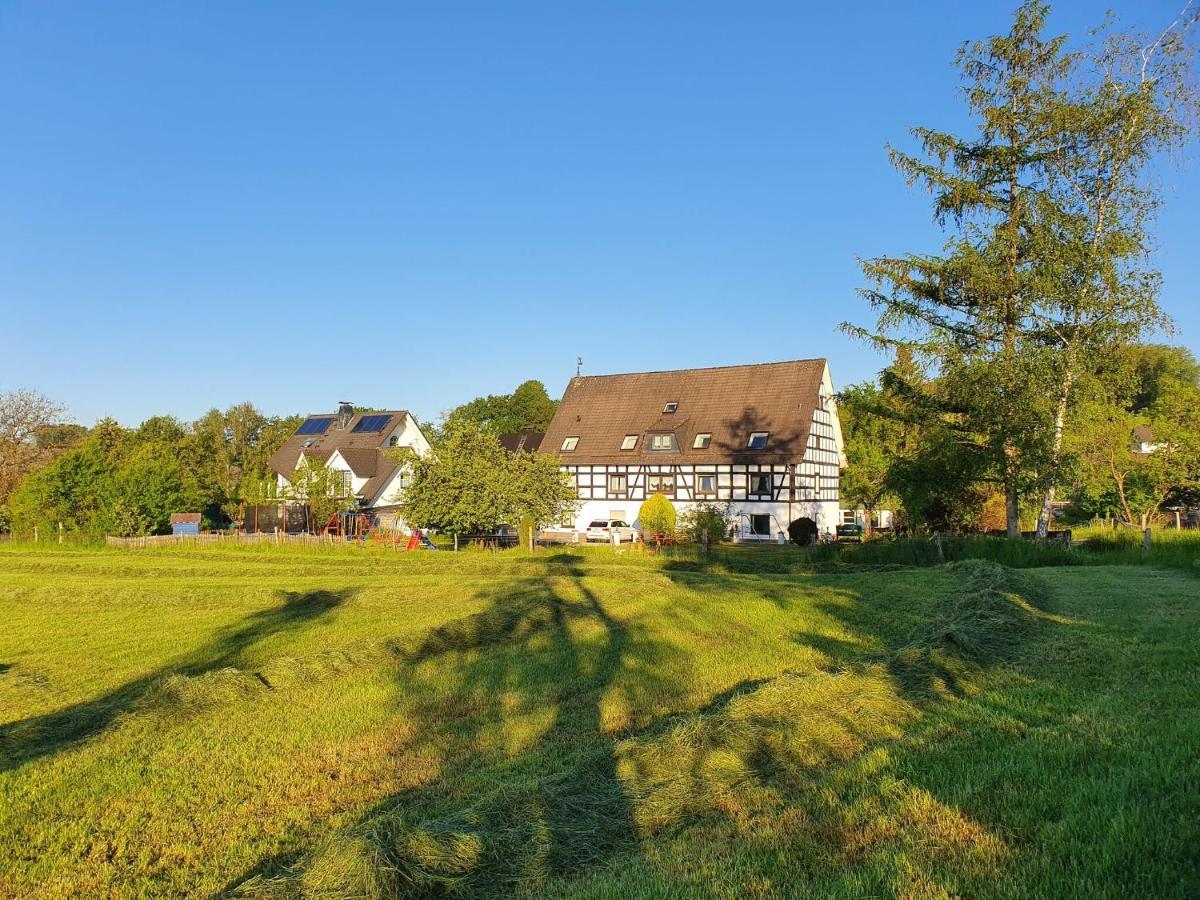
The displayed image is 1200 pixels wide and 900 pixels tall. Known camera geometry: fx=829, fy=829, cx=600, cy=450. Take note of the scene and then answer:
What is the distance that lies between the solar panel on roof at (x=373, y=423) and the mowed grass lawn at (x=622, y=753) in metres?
41.0

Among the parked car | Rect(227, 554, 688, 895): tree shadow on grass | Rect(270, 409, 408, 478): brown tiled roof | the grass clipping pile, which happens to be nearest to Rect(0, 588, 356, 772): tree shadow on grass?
Rect(227, 554, 688, 895): tree shadow on grass

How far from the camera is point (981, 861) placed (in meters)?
4.00

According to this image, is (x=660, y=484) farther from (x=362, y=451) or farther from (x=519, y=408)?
(x=519, y=408)

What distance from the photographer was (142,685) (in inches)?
398

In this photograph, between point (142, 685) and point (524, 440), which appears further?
point (524, 440)

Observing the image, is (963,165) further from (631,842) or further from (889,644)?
(631,842)

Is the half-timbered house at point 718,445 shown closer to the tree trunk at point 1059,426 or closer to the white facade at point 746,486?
the white facade at point 746,486

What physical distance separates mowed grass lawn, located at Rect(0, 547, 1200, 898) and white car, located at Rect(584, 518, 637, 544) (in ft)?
82.2

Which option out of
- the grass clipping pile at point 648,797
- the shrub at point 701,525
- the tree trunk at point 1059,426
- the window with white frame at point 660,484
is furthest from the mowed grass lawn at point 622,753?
the window with white frame at point 660,484

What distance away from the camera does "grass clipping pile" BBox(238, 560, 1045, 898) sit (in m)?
4.47

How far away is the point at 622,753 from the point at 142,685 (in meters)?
6.81

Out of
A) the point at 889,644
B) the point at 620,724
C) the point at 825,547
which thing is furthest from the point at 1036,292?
the point at 620,724

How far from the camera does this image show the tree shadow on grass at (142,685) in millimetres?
7484

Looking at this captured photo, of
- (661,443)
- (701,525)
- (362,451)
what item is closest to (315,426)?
(362,451)
